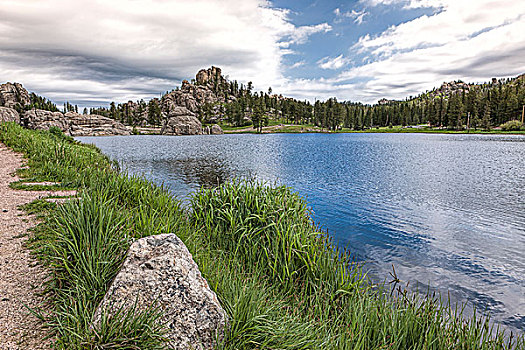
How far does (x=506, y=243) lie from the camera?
13.1 meters

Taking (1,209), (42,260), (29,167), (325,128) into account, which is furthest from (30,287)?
(325,128)

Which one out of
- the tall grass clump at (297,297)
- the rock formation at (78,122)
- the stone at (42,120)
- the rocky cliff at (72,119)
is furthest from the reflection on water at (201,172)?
the rocky cliff at (72,119)

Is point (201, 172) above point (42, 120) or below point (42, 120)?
below

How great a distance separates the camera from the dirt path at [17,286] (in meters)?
4.06

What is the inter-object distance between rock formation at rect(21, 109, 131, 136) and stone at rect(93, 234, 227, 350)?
140m

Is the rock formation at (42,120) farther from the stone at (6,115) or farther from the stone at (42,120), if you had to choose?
the stone at (6,115)

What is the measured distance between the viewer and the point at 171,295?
4605 millimetres

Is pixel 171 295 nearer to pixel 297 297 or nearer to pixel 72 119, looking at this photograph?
pixel 297 297

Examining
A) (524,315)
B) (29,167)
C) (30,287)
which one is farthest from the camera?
(29,167)

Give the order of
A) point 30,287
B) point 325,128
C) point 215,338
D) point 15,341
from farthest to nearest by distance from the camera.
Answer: point 325,128, point 30,287, point 215,338, point 15,341

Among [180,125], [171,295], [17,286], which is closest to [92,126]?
[180,125]

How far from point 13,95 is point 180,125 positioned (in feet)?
286

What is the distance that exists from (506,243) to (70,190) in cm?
1933

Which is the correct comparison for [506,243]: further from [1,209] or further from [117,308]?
[1,209]
